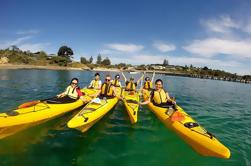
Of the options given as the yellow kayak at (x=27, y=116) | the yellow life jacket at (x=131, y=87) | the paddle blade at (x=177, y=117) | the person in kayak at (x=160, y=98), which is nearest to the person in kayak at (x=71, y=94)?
the yellow kayak at (x=27, y=116)

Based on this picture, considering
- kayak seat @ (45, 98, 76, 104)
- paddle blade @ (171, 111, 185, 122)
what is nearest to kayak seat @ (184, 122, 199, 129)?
paddle blade @ (171, 111, 185, 122)

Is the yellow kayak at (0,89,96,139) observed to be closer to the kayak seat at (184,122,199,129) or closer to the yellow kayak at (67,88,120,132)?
the yellow kayak at (67,88,120,132)

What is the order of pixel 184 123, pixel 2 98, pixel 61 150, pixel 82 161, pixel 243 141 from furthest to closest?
pixel 2 98 → pixel 243 141 → pixel 184 123 → pixel 61 150 → pixel 82 161

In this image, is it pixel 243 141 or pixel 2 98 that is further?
pixel 2 98

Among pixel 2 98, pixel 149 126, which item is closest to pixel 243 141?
pixel 149 126

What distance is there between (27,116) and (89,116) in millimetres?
2483

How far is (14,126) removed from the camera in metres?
7.09

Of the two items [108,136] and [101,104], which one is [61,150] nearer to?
[108,136]

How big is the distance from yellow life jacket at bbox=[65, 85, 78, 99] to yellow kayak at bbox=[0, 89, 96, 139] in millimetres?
870

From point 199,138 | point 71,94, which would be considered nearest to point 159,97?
point 199,138

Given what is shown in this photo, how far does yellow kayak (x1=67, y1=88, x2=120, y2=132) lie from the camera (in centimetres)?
705

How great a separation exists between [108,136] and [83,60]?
120m

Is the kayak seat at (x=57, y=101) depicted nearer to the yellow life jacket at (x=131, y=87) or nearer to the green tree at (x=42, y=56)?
the yellow life jacket at (x=131, y=87)

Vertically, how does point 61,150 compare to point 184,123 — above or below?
below
